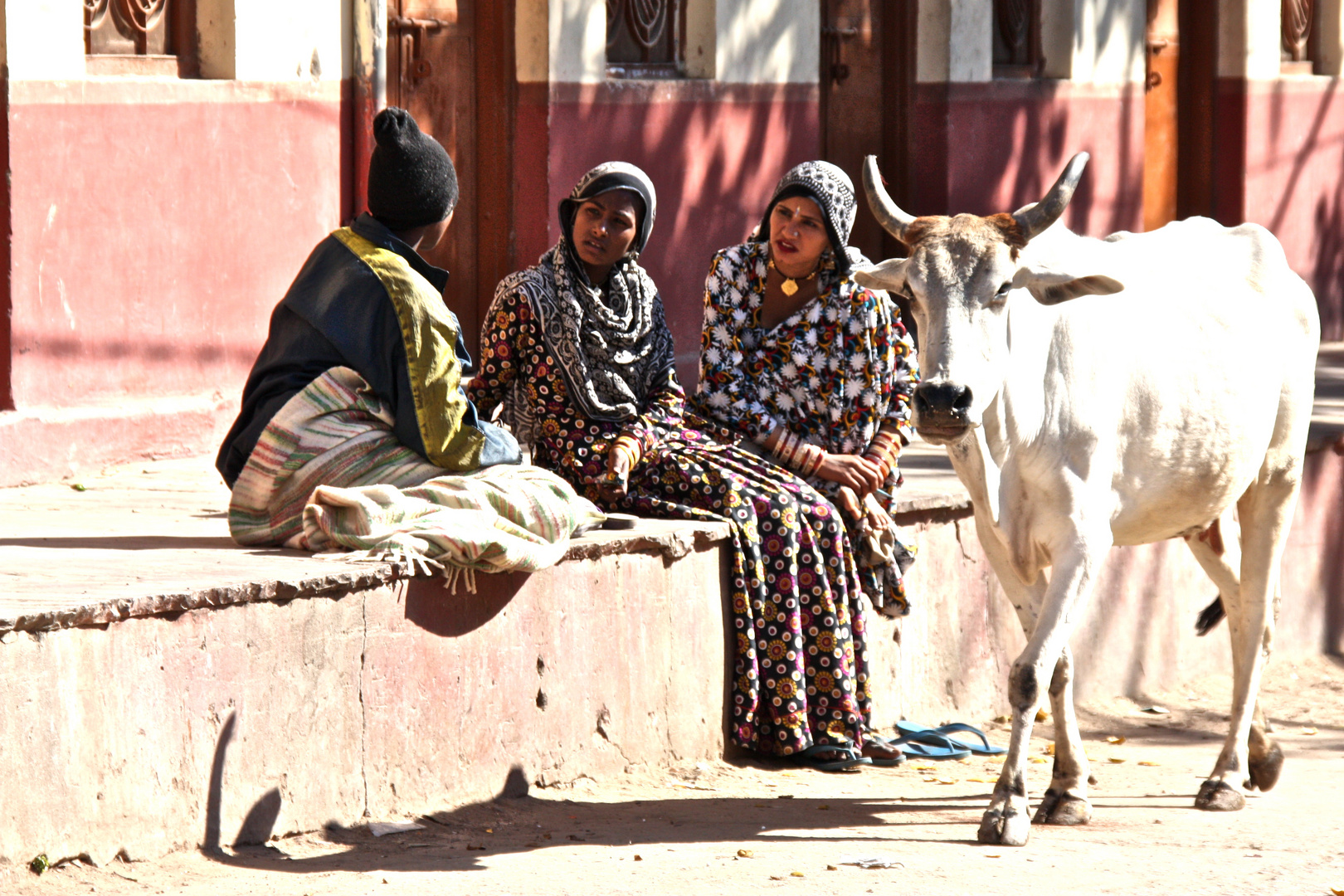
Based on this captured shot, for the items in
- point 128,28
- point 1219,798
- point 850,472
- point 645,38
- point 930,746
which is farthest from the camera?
point 645,38

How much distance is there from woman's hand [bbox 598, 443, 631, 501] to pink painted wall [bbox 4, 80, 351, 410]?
2303 millimetres

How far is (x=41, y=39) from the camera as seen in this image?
7.26m

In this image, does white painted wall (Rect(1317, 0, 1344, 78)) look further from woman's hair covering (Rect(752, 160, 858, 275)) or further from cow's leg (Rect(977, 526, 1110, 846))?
cow's leg (Rect(977, 526, 1110, 846))

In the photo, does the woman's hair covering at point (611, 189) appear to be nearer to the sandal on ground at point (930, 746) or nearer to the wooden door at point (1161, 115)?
the sandal on ground at point (930, 746)

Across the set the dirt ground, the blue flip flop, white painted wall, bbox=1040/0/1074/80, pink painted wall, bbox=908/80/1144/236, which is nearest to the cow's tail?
the dirt ground

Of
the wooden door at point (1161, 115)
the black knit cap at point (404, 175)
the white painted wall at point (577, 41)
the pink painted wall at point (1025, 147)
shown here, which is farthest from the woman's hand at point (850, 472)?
the wooden door at point (1161, 115)

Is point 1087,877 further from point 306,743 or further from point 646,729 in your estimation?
point 306,743

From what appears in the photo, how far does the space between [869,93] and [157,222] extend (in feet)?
17.0

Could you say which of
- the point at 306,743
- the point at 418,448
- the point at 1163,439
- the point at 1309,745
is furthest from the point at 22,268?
the point at 1309,745

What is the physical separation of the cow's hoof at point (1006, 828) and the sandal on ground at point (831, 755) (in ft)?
3.22

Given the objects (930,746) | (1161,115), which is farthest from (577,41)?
(1161,115)

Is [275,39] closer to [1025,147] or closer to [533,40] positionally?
[533,40]

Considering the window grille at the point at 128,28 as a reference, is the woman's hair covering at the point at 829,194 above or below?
below

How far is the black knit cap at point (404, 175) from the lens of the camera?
5.71 m
